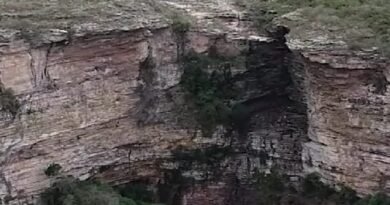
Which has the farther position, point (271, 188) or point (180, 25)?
point (271, 188)

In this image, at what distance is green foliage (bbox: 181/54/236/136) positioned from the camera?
54.2ft

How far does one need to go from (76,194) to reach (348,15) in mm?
5765

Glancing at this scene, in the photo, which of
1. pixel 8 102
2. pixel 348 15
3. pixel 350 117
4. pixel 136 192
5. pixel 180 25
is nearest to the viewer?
pixel 8 102

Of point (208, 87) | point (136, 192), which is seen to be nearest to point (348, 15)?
point (208, 87)

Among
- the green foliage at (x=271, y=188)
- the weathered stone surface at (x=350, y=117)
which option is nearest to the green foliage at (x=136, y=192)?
the green foliage at (x=271, y=188)

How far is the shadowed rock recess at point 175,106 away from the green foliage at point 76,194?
0.19m

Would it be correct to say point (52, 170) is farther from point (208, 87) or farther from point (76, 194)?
point (208, 87)

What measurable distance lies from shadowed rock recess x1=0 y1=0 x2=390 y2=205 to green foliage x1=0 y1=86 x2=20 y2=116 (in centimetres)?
9

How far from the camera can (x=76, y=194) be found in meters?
15.2

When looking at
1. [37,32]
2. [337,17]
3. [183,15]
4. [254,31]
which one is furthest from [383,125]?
[37,32]

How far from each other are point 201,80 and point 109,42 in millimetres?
2115

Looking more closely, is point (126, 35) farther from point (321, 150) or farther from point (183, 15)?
point (321, 150)

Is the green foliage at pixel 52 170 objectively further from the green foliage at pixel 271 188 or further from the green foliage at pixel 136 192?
the green foliage at pixel 271 188

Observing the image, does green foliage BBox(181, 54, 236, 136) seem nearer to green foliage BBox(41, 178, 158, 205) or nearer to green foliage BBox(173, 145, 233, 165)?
green foliage BBox(173, 145, 233, 165)
